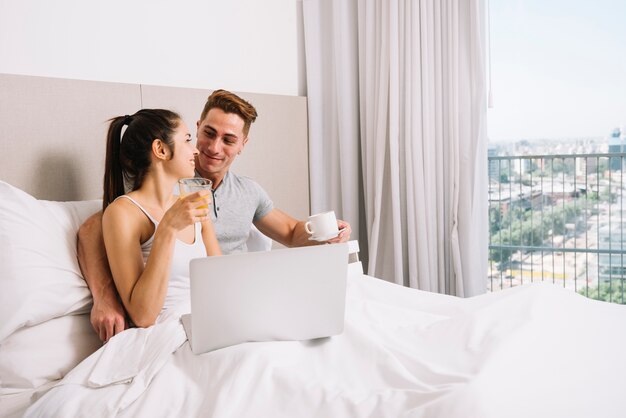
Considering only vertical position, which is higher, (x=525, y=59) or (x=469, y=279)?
(x=525, y=59)

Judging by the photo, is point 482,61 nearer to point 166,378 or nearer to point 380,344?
point 380,344

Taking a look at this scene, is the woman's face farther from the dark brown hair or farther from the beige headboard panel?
the beige headboard panel

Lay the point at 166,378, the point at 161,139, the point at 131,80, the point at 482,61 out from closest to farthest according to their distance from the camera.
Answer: the point at 166,378 → the point at 161,139 → the point at 131,80 → the point at 482,61

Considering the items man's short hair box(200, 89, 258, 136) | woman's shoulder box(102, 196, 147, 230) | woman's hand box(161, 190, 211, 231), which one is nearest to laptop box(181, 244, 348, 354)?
woman's hand box(161, 190, 211, 231)

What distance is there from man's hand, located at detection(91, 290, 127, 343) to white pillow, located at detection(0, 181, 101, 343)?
65 mm

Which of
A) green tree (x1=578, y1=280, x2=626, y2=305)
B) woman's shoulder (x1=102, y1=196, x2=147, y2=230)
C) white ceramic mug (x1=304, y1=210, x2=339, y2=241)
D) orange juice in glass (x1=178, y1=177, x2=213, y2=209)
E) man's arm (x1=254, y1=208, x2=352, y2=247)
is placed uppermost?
orange juice in glass (x1=178, y1=177, x2=213, y2=209)

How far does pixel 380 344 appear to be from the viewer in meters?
1.46

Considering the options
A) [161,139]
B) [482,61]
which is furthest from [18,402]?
[482,61]

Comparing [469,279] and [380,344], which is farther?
[469,279]

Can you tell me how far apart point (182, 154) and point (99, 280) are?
47 cm

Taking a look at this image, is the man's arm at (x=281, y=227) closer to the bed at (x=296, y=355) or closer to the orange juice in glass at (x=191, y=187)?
the bed at (x=296, y=355)

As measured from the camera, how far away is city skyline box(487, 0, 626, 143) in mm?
3234

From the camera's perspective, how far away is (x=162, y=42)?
2.67m

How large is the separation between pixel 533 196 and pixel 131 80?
95.5 inches
